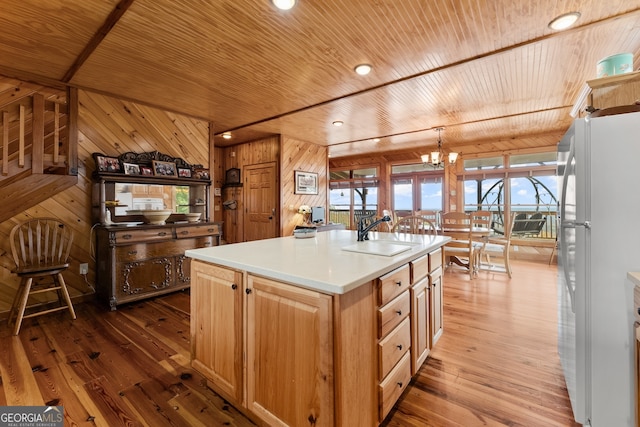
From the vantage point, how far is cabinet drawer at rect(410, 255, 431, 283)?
1.69m

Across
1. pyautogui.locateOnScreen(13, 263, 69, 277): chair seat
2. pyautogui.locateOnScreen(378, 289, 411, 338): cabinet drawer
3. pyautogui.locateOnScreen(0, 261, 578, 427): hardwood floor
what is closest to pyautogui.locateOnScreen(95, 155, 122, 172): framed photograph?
pyautogui.locateOnScreen(13, 263, 69, 277): chair seat

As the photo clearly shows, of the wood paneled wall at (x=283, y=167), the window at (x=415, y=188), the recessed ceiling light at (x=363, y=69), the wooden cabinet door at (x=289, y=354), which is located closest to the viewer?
the wooden cabinet door at (x=289, y=354)

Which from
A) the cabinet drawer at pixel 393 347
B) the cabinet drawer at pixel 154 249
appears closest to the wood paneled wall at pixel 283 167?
the cabinet drawer at pixel 154 249

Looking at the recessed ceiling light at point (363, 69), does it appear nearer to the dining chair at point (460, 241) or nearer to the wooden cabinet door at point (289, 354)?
the wooden cabinet door at point (289, 354)

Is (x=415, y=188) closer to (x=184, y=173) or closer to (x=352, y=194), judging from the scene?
(x=352, y=194)

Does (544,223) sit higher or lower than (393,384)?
higher

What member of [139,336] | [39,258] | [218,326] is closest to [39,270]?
[39,258]

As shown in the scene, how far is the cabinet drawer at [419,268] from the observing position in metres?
1.69

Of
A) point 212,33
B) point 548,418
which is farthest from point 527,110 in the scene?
point 212,33

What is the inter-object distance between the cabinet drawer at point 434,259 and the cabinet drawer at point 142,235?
3069 mm

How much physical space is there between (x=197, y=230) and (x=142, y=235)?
2.22 feet

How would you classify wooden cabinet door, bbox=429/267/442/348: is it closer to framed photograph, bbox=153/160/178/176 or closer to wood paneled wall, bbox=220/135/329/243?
framed photograph, bbox=153/160/178/176

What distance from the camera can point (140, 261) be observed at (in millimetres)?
3227

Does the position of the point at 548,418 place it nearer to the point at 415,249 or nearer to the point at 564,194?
the point at 415,249
